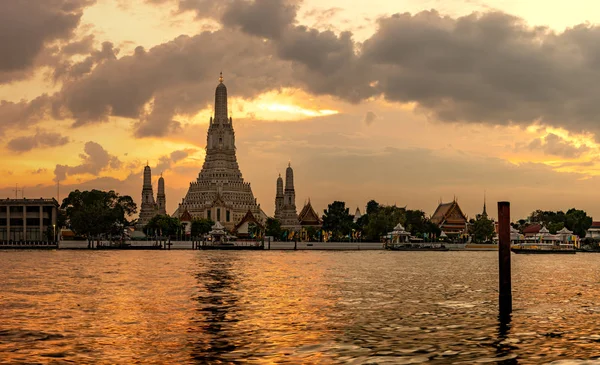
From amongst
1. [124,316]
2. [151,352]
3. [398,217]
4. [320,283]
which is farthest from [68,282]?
[398,217]

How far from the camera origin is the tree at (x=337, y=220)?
614 feet

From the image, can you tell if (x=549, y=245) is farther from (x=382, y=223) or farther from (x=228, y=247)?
(x=228, y=247)

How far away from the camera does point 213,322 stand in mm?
33531

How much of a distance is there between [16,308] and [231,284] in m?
20.1

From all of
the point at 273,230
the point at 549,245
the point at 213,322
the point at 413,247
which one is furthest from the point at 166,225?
the point at 213,322

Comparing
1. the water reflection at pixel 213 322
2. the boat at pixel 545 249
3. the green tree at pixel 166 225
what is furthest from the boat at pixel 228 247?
the water reflection at pixel 213 322

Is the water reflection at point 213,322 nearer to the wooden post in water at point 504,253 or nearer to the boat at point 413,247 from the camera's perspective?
the wooden post in water at point 504,253

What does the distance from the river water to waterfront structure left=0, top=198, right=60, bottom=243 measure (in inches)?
4879

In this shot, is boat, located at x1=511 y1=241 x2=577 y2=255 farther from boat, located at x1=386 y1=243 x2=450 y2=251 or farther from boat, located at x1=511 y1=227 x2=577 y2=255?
boat, located at x1=386 y1=243 x2=450 y2=251

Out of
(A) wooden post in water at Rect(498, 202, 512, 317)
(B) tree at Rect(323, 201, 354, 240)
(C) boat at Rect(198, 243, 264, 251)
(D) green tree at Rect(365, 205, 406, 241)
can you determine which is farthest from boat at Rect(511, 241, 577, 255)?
(A) wooden post in water at Rect(498, 202, 512, 317)

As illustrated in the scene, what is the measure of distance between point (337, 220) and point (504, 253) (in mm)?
149421

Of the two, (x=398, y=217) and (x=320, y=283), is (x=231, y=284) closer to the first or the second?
(x=320, y=283)

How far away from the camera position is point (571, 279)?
223 ft

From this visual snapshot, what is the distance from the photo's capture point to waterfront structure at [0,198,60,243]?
176m
